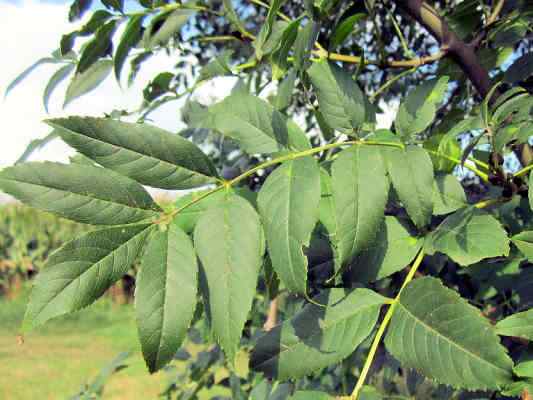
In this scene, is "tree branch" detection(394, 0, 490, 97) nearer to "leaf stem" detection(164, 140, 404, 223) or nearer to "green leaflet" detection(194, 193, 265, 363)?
"leaf stem" detection(164, 140, 404, 223)

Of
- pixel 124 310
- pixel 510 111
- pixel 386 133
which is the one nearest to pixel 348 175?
pixel 386 133

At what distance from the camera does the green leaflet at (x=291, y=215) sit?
0.57 meters

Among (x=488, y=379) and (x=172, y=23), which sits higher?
(x=172, y=23)

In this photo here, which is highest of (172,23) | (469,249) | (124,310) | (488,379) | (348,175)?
(172,23)

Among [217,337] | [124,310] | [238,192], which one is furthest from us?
[124,310]

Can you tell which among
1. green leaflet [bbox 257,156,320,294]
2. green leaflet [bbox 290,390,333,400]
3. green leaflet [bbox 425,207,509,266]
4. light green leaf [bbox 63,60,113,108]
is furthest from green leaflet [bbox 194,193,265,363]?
light green leaf [bbox 63,60,113,108]

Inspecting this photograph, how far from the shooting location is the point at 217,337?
0.56m

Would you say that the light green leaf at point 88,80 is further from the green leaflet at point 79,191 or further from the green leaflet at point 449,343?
the green leaflet at point 449,343

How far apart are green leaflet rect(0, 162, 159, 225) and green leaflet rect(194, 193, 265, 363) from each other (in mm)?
78

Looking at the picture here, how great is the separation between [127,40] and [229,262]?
53 cm

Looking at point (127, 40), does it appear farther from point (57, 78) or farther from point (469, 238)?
point (469, 238)

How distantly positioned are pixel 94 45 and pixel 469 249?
64 cm

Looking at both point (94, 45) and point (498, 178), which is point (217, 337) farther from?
point (94, 45)

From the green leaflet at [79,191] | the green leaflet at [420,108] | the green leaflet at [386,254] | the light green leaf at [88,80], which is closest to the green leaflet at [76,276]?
the green leaflet at [79,191]
